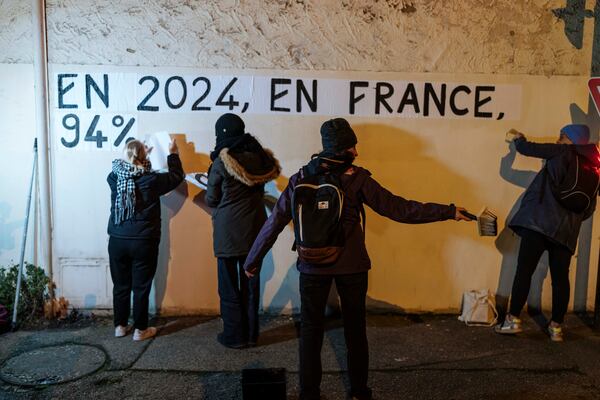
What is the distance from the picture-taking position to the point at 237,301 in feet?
16.2

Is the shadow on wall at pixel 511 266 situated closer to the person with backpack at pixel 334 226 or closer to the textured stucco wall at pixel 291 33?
the textured stucco wall at pixel 291 33

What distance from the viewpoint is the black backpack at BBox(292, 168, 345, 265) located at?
3.72 m

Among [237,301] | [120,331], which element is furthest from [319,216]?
[120,331]

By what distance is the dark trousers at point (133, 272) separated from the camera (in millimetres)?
5012

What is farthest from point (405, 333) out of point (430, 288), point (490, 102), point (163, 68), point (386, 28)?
point (163, 68)

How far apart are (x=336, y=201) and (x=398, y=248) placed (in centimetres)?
231

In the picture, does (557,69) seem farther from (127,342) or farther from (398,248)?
(127,342)

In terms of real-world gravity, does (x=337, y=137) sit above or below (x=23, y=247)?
above

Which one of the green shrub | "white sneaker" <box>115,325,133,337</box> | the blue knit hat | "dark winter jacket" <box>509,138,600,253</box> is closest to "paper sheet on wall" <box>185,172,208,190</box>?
"white sneaker" <box>115,325,133,337</box>

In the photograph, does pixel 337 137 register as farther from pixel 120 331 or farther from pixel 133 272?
pixel 120 331

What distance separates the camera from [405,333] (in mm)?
5469

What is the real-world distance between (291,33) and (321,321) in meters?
2.90

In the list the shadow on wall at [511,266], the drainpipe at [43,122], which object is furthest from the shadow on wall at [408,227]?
the drainpipe at [43,122]

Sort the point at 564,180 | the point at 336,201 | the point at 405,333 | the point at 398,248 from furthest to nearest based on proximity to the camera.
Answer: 1. the point at 398,248
2. the point at 405,333
3. the point at 564,180
4. the point at 336,201
